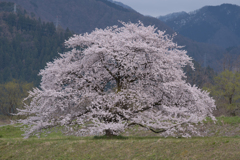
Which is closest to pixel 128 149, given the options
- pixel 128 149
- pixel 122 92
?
pixel 128 149

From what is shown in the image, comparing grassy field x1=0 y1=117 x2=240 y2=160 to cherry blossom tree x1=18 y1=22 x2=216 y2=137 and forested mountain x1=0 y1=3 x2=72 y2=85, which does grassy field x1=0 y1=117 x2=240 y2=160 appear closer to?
cherry blossom tree x1=18 y1=22 x2=216 y2=137

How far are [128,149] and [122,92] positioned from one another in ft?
11.7

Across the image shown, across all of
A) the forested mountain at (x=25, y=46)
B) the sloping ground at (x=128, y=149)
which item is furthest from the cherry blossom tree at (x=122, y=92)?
the forested mountain at (x=25, y=46)

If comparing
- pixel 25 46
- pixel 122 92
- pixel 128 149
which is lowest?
pixel 128 149

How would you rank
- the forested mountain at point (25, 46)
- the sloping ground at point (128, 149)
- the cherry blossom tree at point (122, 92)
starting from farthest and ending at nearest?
1. the forested mountain at point (25, 46)
2. the cherry blossom tree at point (122, 92)
3. the sloping ground at point (128, 149)

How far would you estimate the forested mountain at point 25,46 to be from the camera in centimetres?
14825

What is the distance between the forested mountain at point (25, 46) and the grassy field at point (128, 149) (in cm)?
12295

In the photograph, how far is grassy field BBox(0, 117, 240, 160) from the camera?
11305 mm

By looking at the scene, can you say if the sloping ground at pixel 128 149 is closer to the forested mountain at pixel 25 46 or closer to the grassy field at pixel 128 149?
the grassy field at pixel 128 149

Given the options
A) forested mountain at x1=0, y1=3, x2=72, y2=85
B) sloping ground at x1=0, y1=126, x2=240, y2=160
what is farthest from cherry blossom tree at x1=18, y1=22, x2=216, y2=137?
forested mountain at x1=0, y1=3, x2=72, y2=85

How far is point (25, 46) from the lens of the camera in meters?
173

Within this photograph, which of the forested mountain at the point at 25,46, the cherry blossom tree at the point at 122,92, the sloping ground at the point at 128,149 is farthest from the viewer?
the forested mountain at the point at 25,46

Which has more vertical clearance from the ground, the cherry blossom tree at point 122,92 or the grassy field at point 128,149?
the cherry blossom tree at point 122,92

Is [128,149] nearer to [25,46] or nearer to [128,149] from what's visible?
[128,149]
